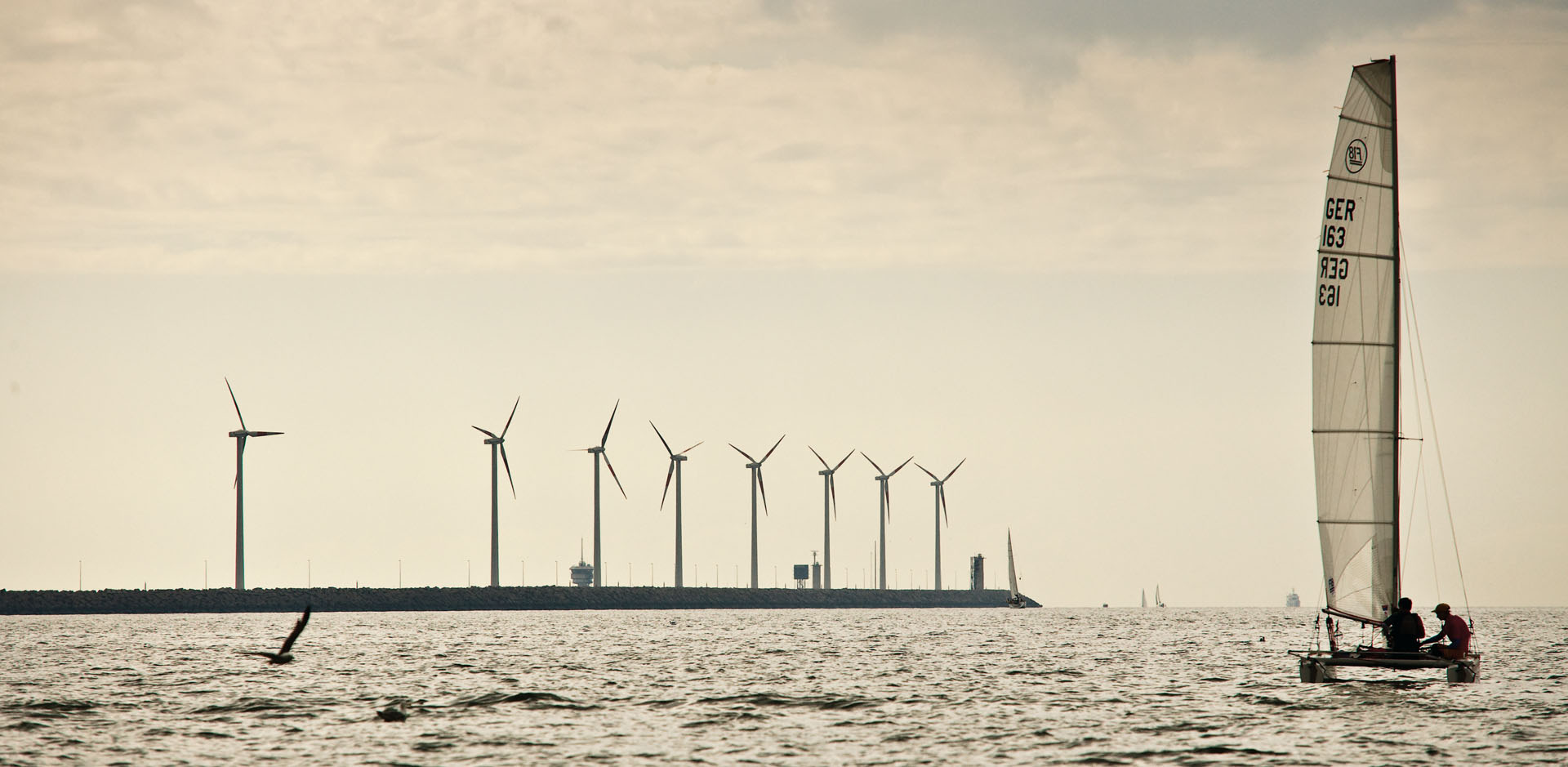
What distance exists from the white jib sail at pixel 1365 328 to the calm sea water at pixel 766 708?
6004 mm

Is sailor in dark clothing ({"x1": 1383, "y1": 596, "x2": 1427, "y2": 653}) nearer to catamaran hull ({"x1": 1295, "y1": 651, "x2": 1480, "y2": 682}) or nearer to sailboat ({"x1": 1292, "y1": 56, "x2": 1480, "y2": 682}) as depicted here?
catamaran hull ({"x1": 1295, "y1": 651, "x2": 1480, "y2": 682})

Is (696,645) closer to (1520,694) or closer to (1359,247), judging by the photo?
(1520,694)

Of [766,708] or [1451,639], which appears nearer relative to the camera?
[1451,639]

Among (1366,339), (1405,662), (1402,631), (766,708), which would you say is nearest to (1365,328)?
(1366,339)

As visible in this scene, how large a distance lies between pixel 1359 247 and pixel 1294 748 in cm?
1536

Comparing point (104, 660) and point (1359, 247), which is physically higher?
point (1359, 247)

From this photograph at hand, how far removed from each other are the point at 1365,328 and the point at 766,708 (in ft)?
75.0

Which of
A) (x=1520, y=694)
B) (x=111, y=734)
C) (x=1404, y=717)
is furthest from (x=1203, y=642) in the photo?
(x=111, y=734)

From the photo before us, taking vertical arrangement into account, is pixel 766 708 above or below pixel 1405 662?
below

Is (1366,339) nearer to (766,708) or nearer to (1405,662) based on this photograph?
(1405,662)

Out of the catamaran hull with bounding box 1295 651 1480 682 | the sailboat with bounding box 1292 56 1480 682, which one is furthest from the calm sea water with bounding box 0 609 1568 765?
the sailboat with bounding box 1292 56 1480 682

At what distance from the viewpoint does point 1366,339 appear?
165ft

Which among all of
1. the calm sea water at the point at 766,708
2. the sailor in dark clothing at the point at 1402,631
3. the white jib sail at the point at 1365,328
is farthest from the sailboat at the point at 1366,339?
the calm sea water at the point at 766,708

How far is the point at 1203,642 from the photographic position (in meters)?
117
